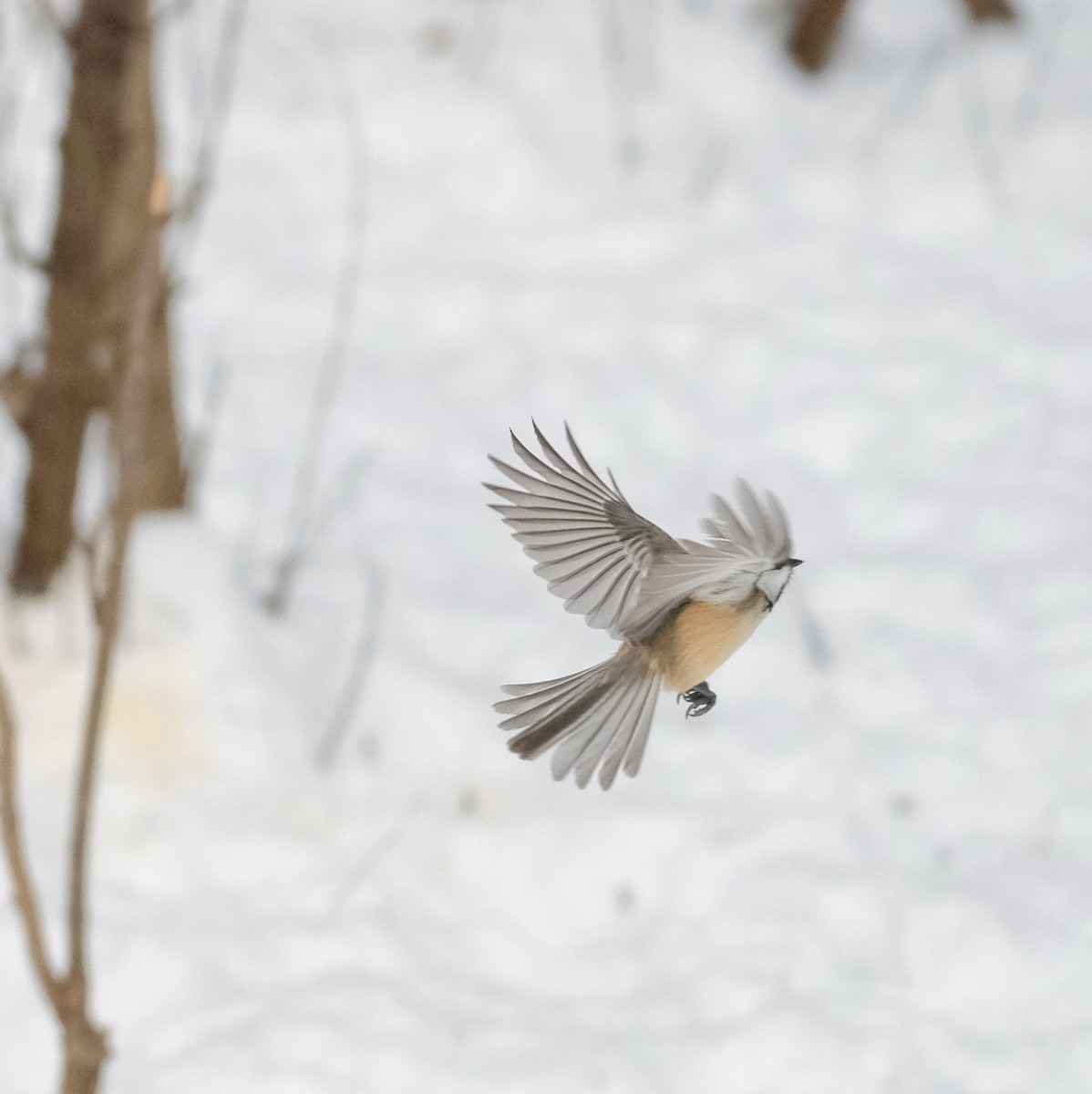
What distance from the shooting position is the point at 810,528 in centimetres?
289

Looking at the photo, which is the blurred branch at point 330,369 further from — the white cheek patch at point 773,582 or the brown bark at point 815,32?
the white cheek patch at point 773,582

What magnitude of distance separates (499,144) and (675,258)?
1.88 ft

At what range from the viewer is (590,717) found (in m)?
0.68

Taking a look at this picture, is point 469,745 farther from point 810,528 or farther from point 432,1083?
point 810,528

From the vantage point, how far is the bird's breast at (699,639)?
567 millimetres

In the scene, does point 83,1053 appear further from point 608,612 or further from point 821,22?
point 821,22

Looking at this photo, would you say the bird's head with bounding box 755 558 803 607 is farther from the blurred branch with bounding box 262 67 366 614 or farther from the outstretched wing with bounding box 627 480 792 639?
the blurred branch with bounding box 262 67 366 614

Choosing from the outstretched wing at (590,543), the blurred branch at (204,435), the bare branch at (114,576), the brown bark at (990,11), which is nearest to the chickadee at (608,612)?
the outstretched wing at (590,543)

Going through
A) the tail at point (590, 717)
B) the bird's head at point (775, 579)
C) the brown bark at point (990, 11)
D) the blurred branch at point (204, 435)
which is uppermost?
the brown bark at point (990, 11)

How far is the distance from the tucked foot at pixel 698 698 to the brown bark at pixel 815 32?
343 centimetres

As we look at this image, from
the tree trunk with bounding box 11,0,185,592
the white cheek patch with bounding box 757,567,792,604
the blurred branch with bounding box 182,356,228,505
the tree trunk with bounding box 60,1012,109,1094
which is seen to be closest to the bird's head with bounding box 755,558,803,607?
the white cheek patch with bounding box 757,567,792,604

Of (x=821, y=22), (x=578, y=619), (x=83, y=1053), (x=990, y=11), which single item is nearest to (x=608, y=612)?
(x=83, y=1053)

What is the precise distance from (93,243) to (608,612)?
1645 millimetres

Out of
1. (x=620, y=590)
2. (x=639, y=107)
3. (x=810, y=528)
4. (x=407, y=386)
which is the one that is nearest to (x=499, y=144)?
(x=639, y=107)
